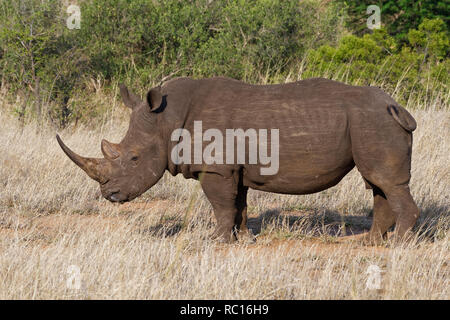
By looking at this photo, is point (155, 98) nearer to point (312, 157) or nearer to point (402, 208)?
point (312, 157)

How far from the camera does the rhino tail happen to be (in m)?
5.66

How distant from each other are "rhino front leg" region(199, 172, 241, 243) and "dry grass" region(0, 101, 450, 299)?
188 mm

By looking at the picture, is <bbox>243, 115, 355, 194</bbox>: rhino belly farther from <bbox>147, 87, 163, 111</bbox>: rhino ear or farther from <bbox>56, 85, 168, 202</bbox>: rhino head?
<bbox>147, 87, 163, 111</bbox>: rhino ear

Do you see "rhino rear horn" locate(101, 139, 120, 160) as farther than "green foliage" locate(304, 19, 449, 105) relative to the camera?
No

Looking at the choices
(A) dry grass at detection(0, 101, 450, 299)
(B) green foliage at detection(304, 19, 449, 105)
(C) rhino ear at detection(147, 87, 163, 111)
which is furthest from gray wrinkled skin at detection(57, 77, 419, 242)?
(B) green foliage at detection(304, 19, 449, 105)

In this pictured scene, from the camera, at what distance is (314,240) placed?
20.8 feet

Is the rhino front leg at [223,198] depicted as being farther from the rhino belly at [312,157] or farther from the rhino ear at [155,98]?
the rhino ear at [155,98]

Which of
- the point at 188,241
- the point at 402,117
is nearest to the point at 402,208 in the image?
the point at 402,117

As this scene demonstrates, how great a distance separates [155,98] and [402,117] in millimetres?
2151

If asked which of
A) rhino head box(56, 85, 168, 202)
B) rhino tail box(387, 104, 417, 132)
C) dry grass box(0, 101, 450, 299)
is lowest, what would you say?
dry grass box(0, 101, 450, 299)

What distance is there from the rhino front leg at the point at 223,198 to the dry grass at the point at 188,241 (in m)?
0.19

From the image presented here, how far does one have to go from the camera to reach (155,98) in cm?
586

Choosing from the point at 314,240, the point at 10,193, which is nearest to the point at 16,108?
the point at 10,193
